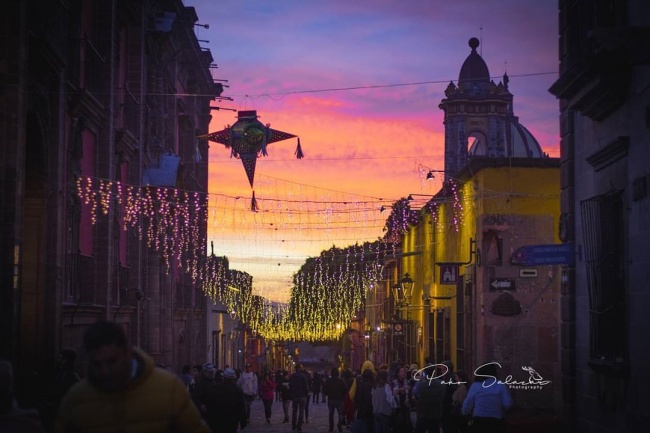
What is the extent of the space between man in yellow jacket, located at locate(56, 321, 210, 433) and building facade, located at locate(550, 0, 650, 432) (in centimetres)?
A: 719

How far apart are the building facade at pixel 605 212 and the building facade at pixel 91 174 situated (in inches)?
316

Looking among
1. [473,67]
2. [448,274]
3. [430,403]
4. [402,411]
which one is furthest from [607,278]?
[473,67]

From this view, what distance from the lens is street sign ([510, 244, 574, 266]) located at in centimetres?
1616

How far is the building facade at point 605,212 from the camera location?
13.2 m

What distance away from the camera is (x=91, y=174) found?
24406 mm

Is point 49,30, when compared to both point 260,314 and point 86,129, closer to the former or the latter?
point 86,129

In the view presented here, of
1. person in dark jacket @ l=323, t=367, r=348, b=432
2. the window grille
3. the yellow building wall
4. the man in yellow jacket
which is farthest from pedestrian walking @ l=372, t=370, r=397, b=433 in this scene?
the man in yellow jacket

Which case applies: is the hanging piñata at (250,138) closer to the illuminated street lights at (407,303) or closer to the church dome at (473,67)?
the illuminated street lights at (407,303)

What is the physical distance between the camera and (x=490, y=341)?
96.4 ft

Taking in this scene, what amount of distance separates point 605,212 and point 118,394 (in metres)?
10.7

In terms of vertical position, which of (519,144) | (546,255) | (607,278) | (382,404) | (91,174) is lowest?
(382,404)

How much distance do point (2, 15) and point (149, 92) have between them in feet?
56.3

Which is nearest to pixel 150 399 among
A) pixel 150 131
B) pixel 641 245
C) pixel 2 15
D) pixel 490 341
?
pixel 641 245

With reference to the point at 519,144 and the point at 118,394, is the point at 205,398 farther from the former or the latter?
the point at 519,144
